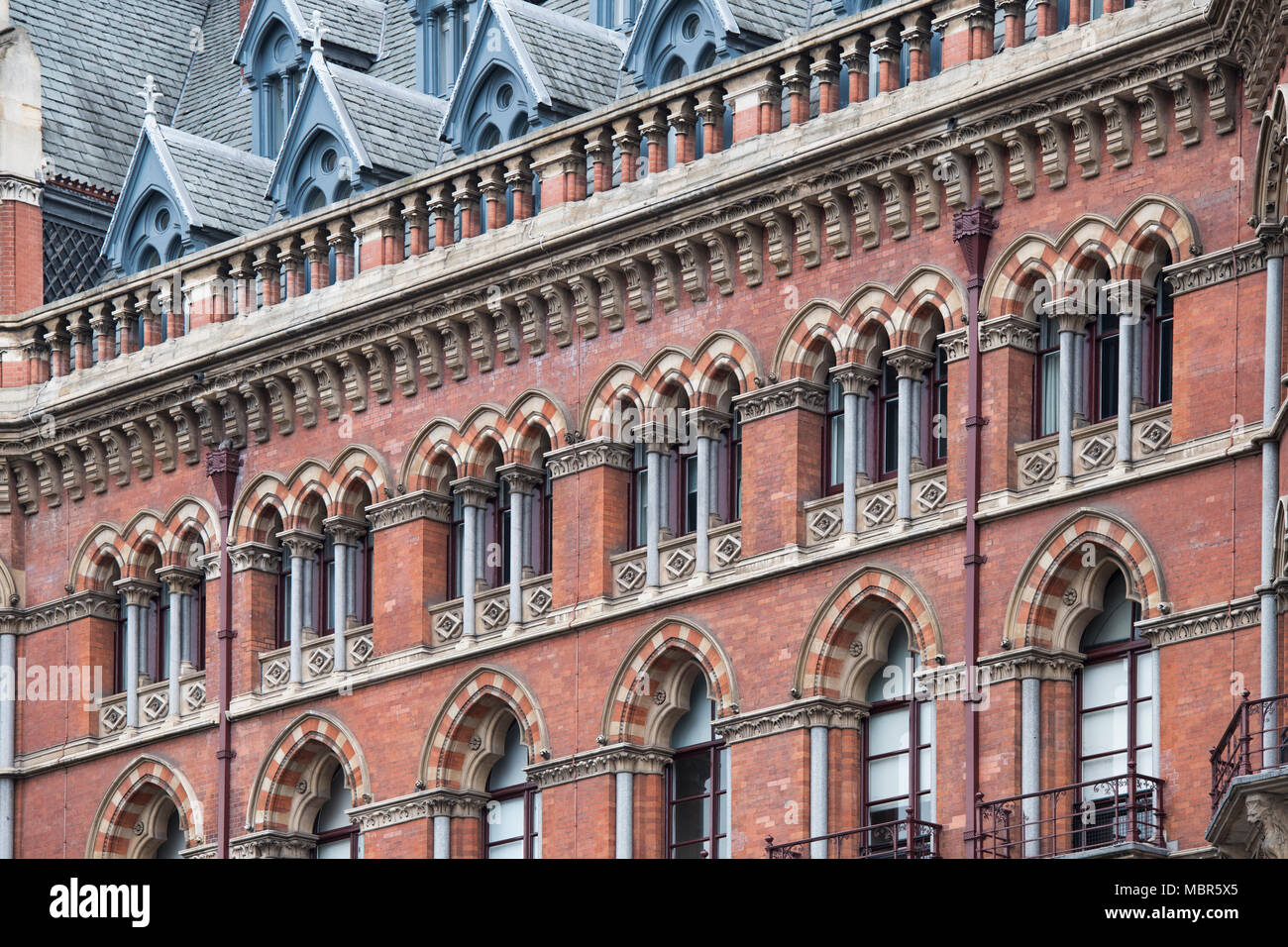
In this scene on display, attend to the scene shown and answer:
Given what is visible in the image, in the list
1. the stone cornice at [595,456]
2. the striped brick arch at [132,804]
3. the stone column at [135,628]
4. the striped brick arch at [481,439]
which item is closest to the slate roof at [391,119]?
the striped brick arch at [481,439]

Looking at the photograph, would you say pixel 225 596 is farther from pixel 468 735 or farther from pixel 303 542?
pixel 468 735

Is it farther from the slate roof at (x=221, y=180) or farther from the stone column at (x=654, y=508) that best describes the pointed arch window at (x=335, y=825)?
the slate roof at (x=221, y=180)

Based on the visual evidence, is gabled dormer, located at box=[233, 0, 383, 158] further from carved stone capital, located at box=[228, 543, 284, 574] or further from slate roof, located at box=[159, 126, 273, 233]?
carved stone capital, located at box=[228, 543, 284, 574]

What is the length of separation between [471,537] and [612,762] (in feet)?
13.0

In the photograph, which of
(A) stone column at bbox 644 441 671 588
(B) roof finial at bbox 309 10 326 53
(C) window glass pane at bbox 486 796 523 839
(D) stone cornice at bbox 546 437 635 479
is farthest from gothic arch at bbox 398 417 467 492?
(B) roof finial at bbox 309 10 326 53

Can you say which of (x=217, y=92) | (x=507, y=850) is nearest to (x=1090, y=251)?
(x=507, y=850)

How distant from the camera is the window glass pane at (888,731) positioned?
1714 inches

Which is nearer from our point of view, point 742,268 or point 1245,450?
point 1245,450

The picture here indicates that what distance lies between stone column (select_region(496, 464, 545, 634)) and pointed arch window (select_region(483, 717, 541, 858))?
1876 mm

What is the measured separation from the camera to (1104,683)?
136ft

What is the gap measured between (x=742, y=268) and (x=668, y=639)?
4.30 metres
